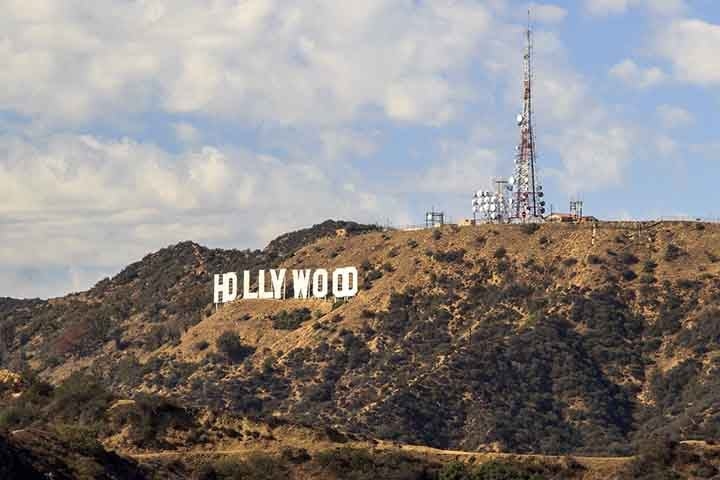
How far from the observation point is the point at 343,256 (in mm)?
186750

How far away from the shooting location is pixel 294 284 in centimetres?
18225

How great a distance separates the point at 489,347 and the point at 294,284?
27160mm

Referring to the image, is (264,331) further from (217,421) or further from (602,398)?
(217,421)

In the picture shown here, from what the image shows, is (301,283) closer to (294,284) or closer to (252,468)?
(294,284)

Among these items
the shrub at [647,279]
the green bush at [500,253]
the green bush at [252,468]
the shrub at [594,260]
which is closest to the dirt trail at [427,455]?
the green bush at [252,468]

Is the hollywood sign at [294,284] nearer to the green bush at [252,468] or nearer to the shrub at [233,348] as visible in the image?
the shrub at [233,348]

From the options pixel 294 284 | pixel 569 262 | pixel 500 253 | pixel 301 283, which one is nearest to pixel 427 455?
pixel 569 262

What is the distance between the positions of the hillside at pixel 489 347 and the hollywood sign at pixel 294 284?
1.34m

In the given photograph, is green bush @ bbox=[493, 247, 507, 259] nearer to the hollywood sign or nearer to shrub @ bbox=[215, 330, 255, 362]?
the hollywood sign

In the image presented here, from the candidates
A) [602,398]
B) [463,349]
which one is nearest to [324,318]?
[463,349]

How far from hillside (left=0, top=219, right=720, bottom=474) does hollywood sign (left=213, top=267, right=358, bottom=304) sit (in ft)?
4.38

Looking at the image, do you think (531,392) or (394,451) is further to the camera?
(531,392)

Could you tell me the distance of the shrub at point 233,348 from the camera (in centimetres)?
17450

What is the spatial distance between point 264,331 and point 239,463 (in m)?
74.9
